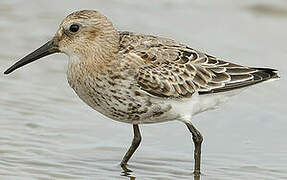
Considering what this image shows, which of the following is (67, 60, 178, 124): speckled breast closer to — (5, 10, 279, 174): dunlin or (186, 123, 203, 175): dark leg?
(5, 10, 279, 174): dunlin

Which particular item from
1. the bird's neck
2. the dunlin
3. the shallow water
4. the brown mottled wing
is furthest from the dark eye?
the shallow water

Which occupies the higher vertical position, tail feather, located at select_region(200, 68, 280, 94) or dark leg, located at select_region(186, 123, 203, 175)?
tail feather, located at select_region(200, 68, 280, 94)

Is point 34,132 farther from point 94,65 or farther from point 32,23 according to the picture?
point 32,23

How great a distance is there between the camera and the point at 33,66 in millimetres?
11125

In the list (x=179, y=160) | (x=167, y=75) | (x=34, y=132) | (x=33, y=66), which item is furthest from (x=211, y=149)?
(x=33, y=66)

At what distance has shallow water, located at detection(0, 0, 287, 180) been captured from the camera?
8.82 metres

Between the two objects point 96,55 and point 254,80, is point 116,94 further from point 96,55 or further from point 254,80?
point 254,80

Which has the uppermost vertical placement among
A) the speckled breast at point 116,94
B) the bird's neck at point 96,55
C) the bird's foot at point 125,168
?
the bird's neck at point 96,55

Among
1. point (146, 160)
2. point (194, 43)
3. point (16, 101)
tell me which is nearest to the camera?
point (146, 160)

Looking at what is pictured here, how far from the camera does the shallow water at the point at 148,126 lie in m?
8.82

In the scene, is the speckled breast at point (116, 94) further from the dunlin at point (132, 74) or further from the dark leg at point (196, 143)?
the dark leg at point (196, 143)

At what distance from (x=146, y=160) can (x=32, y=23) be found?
3921mm

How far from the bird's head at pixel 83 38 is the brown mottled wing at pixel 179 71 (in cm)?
20

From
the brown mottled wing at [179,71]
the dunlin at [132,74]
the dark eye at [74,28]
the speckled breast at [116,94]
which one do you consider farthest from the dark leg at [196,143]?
the dark eye at [74,28]
